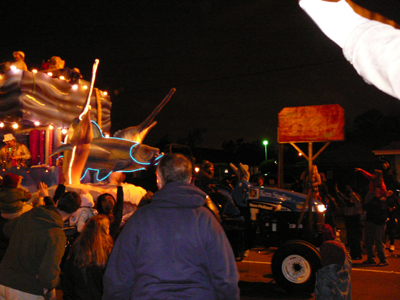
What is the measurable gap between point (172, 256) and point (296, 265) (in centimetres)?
480

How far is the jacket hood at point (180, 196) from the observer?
91.2 inches

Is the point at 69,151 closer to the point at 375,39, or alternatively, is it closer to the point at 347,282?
the point at 347,282

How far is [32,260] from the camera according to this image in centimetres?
306

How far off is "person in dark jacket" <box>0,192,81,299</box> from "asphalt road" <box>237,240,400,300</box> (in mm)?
4026

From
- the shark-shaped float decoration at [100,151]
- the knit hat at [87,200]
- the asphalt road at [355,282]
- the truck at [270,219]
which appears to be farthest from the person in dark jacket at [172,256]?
the shark-shaped float decoration at [100,151]

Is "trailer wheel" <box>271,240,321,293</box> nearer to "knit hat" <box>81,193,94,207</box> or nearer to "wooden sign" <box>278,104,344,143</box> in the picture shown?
"wooden sign" <box>278,104,344,143</box>

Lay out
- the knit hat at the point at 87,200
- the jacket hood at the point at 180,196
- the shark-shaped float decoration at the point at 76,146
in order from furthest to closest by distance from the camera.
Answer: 1. the shark-shaped float decoration at the point at 76,146
2. the knit hat at the point at 87,200
3. the jacket hood at the point at 180,196

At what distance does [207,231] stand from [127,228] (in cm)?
50

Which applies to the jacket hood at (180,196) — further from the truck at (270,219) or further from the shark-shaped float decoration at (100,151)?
the shark-shaped float decoration at (100,151)

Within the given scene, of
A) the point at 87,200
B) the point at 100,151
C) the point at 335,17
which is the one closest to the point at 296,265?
the point at 87,200

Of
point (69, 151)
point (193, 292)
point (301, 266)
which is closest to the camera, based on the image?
point (193, 292)

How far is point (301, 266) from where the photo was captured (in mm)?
6371

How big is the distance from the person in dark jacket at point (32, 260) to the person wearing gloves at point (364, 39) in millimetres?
2771

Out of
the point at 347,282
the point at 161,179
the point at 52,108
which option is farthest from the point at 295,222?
the point at 52,108
